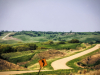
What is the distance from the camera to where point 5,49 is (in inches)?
1373

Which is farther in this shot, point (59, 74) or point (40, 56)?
point (40, 56)

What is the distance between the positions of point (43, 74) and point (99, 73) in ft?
21.7

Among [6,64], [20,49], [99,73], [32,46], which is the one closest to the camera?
[99,73]

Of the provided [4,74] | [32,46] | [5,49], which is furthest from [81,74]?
[32,46]

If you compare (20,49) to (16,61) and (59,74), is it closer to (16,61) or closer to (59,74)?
(16,61)

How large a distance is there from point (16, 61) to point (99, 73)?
2016 centimetres

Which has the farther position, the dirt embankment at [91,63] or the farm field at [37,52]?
the farm field at [37,52]

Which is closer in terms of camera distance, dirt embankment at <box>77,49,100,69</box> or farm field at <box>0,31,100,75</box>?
dirt embankment at <box>77,49,100,69</box>

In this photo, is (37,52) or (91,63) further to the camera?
(37,52)

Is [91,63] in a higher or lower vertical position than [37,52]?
higher

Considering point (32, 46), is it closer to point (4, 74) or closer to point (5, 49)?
point (5, 49)

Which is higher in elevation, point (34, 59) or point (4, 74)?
point (4, 74)

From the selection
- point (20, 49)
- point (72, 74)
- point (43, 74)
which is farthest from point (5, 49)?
point (72, 74)

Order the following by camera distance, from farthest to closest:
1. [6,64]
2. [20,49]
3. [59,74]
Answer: [20,49], [6,64], [59,74]
